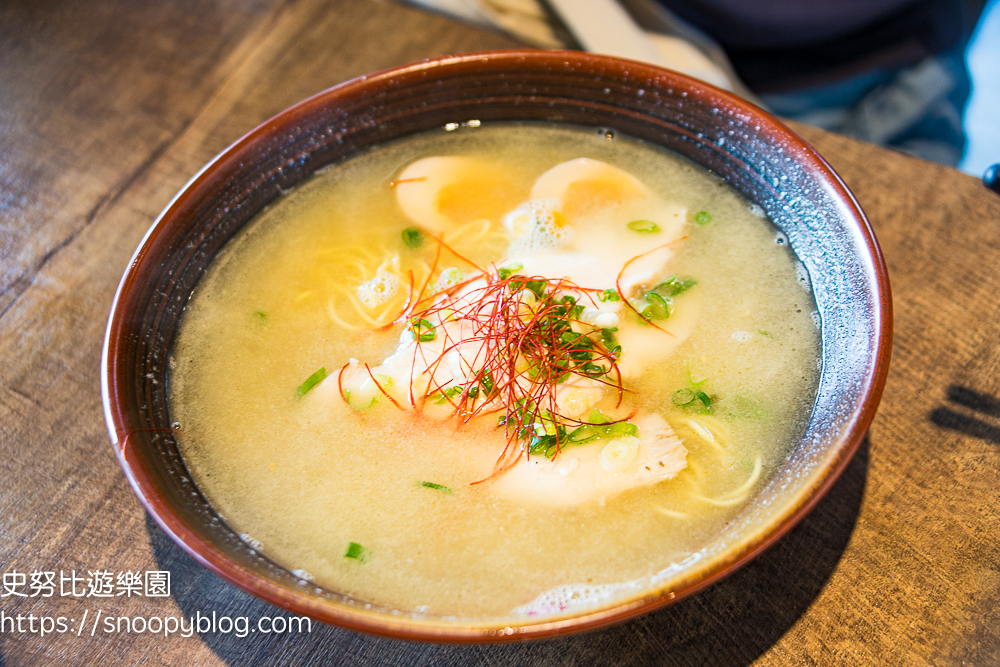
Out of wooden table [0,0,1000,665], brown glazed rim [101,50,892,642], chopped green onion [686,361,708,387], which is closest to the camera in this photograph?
brown glazed rim [101,50,892,642]

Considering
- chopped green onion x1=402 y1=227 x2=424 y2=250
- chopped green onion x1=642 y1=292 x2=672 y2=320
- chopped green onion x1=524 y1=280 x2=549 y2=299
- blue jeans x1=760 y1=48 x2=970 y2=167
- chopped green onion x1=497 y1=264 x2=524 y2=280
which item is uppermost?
chopped green onion x1=402 y1=227 x2=424 y2=250

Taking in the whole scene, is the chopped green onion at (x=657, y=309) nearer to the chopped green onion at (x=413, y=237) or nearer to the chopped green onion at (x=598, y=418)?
the chopped green onion at (x=598, y=418)

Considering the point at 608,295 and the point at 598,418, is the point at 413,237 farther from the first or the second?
the point at 598,418

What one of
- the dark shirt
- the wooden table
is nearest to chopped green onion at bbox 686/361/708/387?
the wooden table

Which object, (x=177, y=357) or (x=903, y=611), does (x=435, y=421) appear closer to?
(x=177, y=357)

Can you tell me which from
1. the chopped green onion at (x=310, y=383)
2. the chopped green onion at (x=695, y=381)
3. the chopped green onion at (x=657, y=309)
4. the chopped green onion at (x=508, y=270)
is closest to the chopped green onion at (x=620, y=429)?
the chopped green onion at (x=695, y=381)

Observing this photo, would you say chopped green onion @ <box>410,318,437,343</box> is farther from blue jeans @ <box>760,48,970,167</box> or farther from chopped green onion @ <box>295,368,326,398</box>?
blue jeans @ <box>760,48,970,167</box>

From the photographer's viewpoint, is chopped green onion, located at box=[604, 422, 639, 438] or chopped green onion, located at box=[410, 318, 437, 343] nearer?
chopped green onion, located at box=[604, 422, 639, 438]
